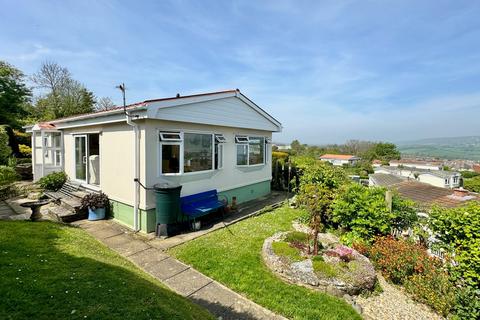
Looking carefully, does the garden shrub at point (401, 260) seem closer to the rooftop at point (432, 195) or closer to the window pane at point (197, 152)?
the window pane at point (197, 152)

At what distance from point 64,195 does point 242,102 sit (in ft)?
28.4

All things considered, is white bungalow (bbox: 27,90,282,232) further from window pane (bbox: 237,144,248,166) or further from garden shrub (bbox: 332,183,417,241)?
garden shrub (bbox: 332,183,417,241)

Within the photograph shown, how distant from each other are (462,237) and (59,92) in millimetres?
39592

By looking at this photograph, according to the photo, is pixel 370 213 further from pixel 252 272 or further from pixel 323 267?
pixel 252 272

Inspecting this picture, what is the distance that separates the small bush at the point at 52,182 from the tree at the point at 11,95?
606 inches

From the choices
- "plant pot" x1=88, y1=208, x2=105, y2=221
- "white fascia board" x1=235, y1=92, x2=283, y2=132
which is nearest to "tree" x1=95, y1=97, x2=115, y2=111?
"white fascia board" x1=235, y1=92, x2=283, y2=132

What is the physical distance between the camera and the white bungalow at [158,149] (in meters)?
6.91

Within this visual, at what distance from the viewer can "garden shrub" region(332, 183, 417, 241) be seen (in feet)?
20.9

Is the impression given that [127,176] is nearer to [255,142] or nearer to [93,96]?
[255,142]

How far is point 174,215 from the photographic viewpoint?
6887 mm

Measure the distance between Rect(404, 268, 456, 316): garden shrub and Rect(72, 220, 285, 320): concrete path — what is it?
299 centimetres

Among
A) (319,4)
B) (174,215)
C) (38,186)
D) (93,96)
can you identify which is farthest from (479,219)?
(93,96)

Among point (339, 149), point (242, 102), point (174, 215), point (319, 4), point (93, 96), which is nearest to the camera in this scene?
point (174, 215)

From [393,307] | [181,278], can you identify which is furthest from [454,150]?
[181,278]
